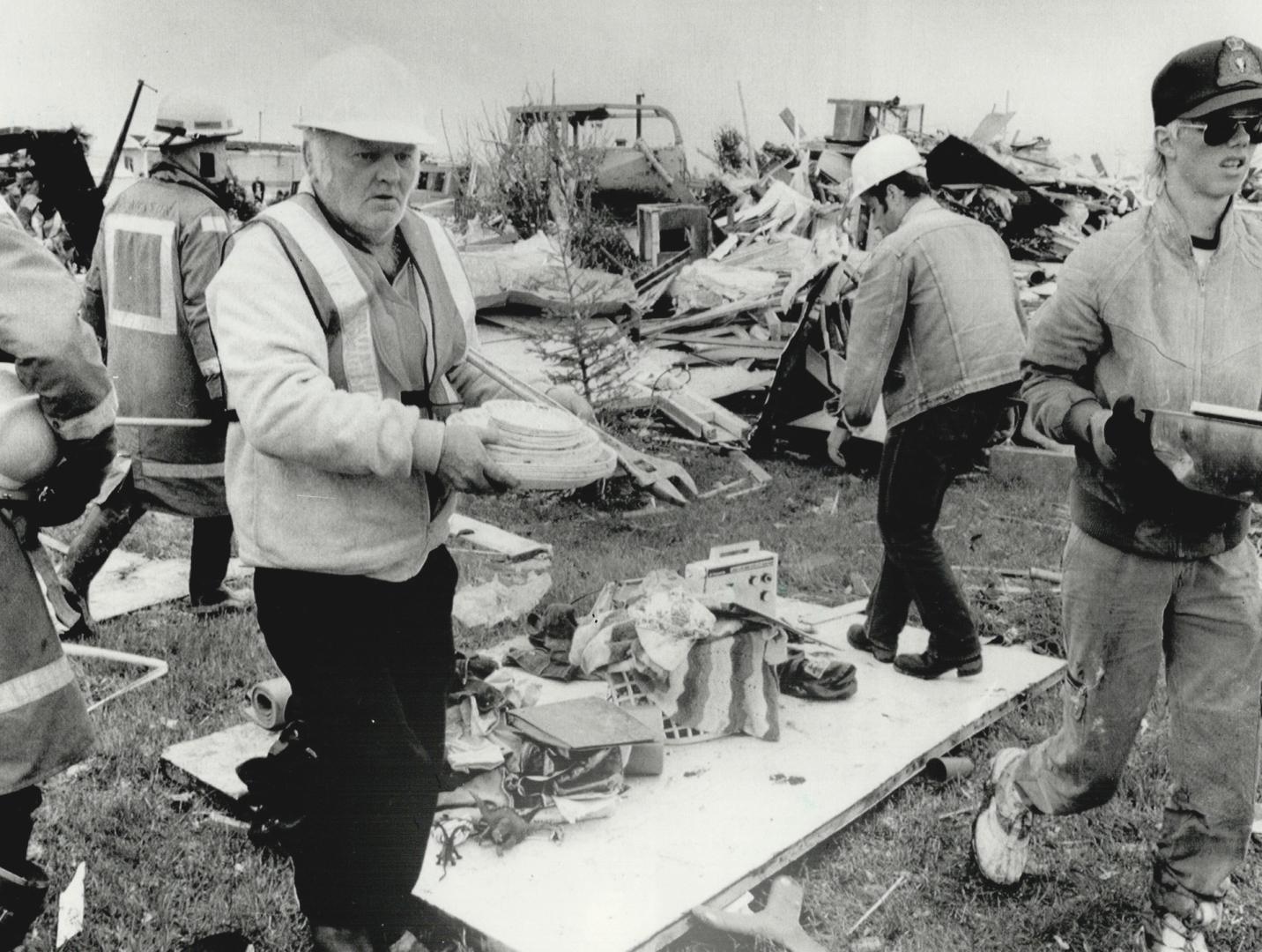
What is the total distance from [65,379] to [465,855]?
2.03 meters

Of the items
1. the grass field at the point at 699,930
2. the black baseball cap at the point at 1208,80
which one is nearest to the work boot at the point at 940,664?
the grass field at the point at 699,930

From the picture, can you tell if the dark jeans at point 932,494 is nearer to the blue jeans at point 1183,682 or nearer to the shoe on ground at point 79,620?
the blue jeans at point 1183,682

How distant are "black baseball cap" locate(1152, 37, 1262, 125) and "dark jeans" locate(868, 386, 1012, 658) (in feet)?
6.72

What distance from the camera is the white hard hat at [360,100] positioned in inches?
95.2

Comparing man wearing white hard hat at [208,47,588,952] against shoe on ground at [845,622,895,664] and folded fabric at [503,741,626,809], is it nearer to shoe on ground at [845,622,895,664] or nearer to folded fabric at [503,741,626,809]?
folded fabric at [503,741,626,809]

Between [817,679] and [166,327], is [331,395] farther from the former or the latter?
[166,327]

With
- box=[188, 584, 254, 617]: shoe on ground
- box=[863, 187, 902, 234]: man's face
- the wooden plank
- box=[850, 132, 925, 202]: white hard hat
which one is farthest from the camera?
the wooden plank

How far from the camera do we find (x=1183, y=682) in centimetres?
306

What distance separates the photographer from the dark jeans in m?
4.88

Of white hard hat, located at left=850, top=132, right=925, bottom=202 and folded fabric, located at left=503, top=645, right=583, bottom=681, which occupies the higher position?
white hard hat, located at left=850, top=132, right=925, bottom=202

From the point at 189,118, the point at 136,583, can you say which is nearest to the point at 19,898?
the point at 189,118

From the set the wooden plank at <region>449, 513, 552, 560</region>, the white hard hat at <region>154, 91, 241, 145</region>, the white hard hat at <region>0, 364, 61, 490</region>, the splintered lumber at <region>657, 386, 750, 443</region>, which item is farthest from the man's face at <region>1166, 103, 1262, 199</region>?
the splintered lumber at <region>657, 386, 750, 443</region>

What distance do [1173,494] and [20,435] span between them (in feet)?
8.50

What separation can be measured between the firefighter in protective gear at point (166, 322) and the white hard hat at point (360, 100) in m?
2.90
